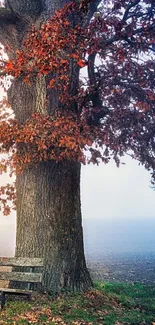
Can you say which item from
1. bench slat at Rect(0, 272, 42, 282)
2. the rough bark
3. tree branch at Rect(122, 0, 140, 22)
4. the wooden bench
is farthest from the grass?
tree branch at Rect(122, 0, 140, 22)

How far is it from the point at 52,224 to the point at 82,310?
2.78m

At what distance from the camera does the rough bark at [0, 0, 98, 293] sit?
1271 centimetres

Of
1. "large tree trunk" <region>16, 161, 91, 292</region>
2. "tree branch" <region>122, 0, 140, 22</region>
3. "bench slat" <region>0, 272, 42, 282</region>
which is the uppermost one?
"tree branch" <region>122, 0, 140, 22</region>

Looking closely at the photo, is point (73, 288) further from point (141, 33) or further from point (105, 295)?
point (141, 33)

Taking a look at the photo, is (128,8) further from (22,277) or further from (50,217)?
(22,277)

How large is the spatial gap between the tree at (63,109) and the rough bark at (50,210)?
0.09ft

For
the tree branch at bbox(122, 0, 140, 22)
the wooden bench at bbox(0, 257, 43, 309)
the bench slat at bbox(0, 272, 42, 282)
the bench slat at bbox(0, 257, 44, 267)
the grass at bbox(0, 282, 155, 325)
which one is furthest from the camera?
the tree branch at bbox(122, 0, 140, 22)

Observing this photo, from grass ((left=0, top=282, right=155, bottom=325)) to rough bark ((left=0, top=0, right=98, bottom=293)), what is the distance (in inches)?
30.1

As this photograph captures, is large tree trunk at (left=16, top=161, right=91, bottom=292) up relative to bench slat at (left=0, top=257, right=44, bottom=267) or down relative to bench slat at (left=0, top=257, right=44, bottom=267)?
up

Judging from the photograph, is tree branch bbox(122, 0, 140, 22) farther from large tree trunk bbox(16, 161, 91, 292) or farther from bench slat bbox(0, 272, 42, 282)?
bench slat bbox(0, 272, 42, 282)

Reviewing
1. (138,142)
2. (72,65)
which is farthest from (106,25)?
(138,142)

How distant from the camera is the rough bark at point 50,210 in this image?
12711 mm

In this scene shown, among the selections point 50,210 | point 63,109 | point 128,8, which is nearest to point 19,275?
point 50,210

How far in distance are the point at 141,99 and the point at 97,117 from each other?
1.43 meters
